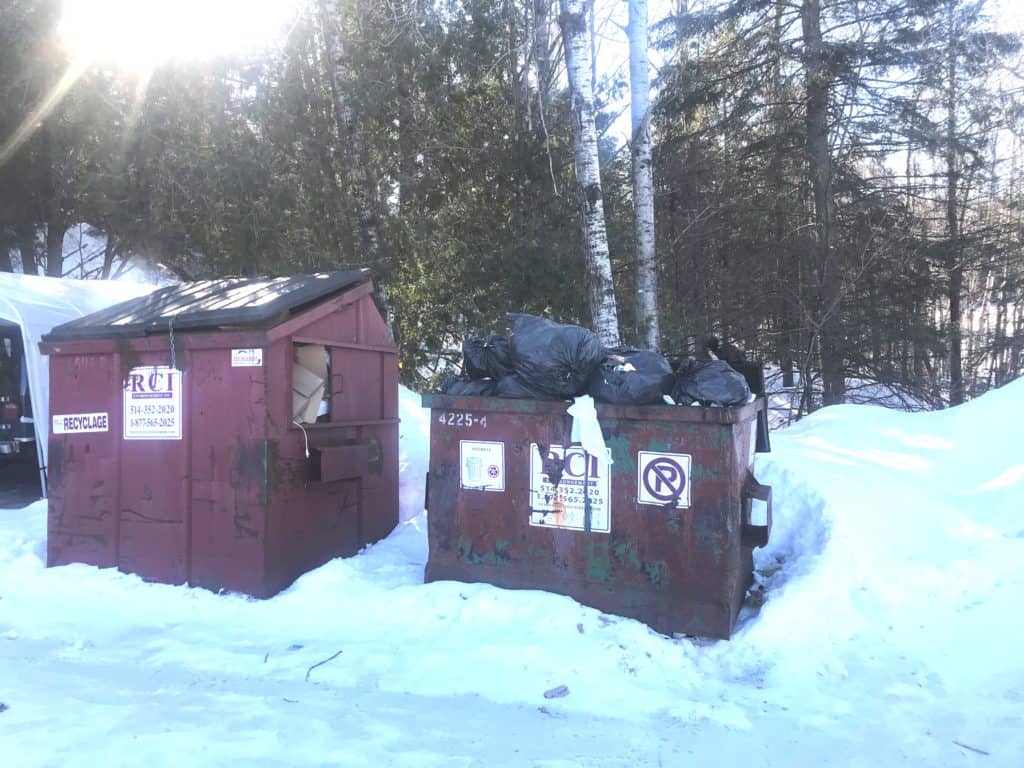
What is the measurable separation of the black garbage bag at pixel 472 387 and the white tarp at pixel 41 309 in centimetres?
539

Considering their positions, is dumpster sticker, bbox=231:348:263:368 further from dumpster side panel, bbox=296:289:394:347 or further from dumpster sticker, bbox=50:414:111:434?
dumpster sticker, bbox=50:414:111:434

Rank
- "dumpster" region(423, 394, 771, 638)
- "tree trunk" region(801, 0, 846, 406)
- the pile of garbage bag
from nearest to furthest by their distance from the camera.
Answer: "dumpster" region(423, 394, 771, 638) < the pile of garbage bag < "tree trunk" region(801, 0, 846, 406)

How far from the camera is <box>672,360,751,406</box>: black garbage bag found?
4.11m

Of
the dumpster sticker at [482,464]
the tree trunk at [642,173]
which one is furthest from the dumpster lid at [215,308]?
the tree trunk at [642,173]

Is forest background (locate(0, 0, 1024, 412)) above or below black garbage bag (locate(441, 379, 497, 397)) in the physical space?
above

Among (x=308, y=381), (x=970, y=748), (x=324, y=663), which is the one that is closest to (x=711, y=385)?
(x=970, y=748)

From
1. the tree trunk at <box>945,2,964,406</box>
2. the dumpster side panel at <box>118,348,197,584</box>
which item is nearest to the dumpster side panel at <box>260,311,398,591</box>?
the dumpster side panel at <box>118,348,197,584</box>

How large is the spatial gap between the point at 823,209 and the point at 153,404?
507 inches

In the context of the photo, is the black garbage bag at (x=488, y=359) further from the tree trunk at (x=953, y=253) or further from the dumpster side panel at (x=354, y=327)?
the tree trunk at (x=953, y=253)

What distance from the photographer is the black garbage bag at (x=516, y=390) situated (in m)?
4.43

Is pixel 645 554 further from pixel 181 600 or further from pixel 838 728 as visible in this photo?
pixel 181 600

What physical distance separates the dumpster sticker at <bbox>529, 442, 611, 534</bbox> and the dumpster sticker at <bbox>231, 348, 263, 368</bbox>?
77.4 inches

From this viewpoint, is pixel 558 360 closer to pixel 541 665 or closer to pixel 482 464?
pixel 482 464

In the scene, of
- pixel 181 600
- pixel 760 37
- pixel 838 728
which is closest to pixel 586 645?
pixel 838 728
